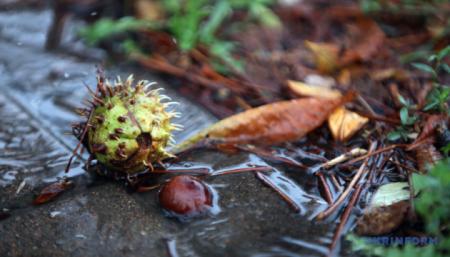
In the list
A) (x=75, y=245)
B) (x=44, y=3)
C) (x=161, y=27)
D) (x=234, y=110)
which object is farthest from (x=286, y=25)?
(x=75, y=245)

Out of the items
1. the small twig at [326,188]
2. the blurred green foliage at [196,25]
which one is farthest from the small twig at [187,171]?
the blurred green foliage at [196,25]

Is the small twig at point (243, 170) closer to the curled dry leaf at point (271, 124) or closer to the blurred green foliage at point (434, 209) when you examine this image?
the curled dry leaf at point (271, 124)

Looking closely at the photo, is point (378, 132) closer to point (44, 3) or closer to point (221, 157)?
point (221, 157)

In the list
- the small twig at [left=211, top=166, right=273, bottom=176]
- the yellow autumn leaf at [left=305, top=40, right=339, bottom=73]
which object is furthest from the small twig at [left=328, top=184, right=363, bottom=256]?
the yellow autumn leaf at [left=305, top=40, right=339, bottom=73]

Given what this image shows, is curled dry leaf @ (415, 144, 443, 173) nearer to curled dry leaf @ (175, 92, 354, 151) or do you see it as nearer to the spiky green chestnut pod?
curled dry leaf @ (175, 92, 354, 151)

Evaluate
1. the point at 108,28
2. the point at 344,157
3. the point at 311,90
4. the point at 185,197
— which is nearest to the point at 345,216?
the point at 344,157
